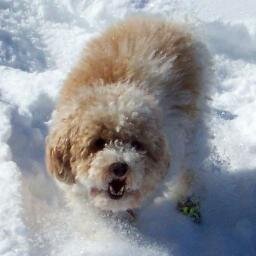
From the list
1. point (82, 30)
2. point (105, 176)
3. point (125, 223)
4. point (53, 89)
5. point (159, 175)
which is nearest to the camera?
point (105, 176)

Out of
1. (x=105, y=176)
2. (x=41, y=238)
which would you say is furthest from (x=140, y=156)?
(x=41, y=238)

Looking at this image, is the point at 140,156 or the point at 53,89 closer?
the point at 140,156

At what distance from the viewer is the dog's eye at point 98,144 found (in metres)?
3.75

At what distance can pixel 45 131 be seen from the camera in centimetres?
505

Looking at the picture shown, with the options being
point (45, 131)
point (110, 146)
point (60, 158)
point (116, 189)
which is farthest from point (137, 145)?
point (45, 131)

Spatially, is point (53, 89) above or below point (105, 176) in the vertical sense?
below

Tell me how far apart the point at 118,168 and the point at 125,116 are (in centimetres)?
33

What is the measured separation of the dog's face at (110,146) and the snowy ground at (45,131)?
36 cm

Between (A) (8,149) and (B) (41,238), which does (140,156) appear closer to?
(B) (41,238)

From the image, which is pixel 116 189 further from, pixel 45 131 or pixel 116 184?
pixel 45 131

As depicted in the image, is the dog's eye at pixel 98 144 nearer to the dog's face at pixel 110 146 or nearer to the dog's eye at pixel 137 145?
the dog's face at pixel 110 146

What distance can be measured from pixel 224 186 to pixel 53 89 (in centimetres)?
171

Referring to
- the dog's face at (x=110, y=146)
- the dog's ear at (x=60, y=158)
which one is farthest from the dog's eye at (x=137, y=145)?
the dog's ear at (x=60, y=158)

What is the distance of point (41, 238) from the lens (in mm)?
3891
